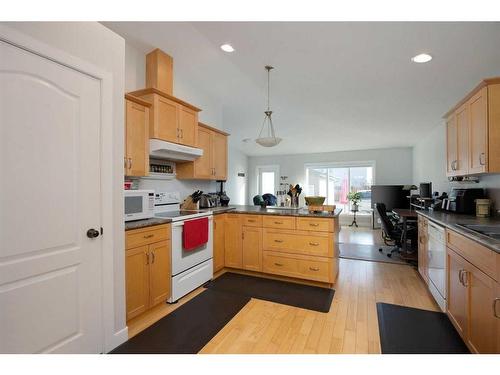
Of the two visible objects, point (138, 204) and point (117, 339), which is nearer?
point (117, 339)

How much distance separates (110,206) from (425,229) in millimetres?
3281

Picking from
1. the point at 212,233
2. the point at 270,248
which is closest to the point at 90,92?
the point at 212,233

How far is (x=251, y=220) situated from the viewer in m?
3.20

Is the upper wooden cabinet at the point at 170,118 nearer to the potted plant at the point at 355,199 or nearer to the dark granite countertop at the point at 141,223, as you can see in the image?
the dark granite countertop at the point at 141,223

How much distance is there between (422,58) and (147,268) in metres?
3.43

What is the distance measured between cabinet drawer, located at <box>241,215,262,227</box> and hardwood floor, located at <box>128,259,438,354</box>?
37.4 inches

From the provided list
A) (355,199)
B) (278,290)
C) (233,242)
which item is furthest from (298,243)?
(355,199)

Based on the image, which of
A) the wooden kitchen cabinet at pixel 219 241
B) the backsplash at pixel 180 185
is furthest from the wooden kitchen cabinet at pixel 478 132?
the backsplash at pixel 180 185

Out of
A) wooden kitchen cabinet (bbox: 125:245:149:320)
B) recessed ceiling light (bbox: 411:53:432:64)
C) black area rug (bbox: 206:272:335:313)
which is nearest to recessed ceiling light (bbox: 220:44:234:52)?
recessed ceiling light (bbox: 411:53:432:64)

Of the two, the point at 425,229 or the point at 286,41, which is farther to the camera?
the point at 425,229

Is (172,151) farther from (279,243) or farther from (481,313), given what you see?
(481,313)

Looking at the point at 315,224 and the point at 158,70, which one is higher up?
the point at 158,70

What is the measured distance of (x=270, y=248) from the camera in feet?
10.1
